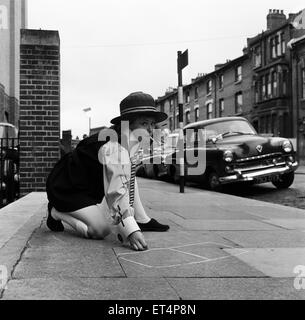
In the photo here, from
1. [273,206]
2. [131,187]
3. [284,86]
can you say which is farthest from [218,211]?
[284,86]

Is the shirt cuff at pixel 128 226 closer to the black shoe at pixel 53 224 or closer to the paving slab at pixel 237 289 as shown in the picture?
the paving slab at pixel 237 289

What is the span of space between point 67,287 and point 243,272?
1.17m

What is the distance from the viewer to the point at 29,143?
8.38 metres

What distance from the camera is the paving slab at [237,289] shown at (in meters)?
2.50

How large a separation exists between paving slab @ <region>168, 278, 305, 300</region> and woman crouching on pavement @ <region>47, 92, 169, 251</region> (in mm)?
982

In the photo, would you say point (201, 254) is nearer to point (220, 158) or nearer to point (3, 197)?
point (3, 197)

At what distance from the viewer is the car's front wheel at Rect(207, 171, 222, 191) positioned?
10461 millimetres

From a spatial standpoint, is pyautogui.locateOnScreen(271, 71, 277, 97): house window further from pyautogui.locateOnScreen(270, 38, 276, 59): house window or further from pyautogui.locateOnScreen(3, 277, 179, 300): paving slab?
pyautogui.locateOnScreen(3, 277, 179, 300): paving slab

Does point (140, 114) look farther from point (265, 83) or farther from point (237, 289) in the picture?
point (265, 83)

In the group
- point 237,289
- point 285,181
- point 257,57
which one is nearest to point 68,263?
point 237,289

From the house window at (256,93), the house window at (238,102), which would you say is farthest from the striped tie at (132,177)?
the house window at (238,102)

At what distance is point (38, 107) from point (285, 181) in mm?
6053

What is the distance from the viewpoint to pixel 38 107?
27.6ft

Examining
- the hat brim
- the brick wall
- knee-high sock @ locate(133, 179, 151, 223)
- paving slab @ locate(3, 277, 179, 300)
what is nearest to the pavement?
paving slab @ locate(3, 277, 179, 300)
